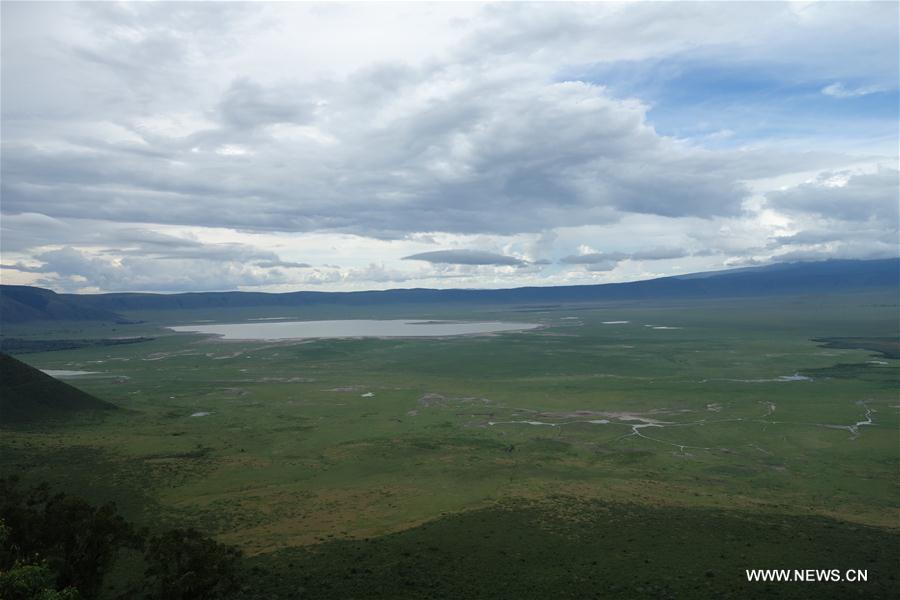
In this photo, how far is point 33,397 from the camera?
8238 cm

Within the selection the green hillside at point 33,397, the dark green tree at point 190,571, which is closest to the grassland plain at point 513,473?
the green hillside at point 33,397

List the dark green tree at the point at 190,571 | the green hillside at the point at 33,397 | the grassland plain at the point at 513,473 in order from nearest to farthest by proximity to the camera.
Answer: the dark green tree at the point at 190,571 → the grassland plain at the point at 513,473 → the green hillside at the point at 33,397

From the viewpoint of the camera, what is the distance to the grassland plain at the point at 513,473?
124ft

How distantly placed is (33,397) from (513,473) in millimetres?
69997

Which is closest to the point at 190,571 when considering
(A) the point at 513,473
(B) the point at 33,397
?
(A) the point at 513,473

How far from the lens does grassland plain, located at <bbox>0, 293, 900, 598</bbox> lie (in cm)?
3794

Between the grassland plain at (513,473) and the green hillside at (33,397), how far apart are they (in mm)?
4500

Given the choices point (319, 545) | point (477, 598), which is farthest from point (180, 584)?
point (477, 598)

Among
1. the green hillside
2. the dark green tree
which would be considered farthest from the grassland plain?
the dark green tree

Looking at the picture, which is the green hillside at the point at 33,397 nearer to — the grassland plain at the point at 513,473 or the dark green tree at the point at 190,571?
the grassland plain at the point at 513,473

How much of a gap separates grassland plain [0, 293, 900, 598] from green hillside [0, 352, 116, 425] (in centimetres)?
450

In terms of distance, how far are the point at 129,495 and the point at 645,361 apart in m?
121

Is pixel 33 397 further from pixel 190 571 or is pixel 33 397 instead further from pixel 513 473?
pixel 513 473

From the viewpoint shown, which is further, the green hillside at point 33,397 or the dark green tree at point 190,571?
the green hillside at point 33,397
